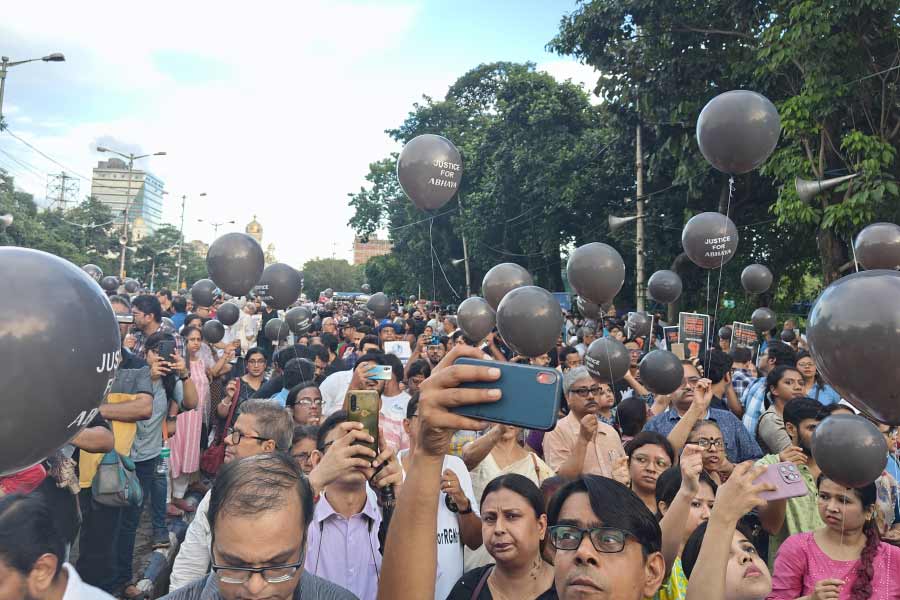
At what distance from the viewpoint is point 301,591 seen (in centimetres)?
196

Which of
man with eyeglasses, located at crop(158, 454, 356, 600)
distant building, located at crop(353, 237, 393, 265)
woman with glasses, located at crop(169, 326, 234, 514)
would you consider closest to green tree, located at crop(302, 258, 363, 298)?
distant building, located at crop(353, 237, 393, 265)

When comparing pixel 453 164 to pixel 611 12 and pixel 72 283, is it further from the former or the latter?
pixel 611 12

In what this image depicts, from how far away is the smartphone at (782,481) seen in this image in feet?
8.00

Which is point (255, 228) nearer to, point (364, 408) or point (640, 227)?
point (640, 227)

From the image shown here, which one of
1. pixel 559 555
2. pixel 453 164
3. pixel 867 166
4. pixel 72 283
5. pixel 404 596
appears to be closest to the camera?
pixel 404 596

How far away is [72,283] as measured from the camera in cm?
182

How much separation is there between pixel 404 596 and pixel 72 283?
1208mm

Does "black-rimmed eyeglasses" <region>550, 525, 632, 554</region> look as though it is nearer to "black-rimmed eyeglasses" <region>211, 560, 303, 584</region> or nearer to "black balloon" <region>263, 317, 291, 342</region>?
"black-rimmed eyeglasses" <region>211, 560, 303, 584</region>

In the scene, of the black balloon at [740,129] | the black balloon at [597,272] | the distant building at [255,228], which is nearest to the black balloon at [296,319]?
the black balloon at [597,272]

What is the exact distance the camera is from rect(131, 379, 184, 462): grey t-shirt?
5223 millimetres

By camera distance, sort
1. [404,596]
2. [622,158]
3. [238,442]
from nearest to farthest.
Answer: [404,596] → [238,442] → [622,158]

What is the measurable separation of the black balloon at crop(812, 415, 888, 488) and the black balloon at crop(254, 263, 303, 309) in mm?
6823

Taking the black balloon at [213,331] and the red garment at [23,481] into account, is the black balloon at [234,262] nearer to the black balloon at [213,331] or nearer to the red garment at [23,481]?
the black balloon at [213,331]

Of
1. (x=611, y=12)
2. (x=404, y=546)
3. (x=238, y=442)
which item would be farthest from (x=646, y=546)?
(x=611, y=12)
